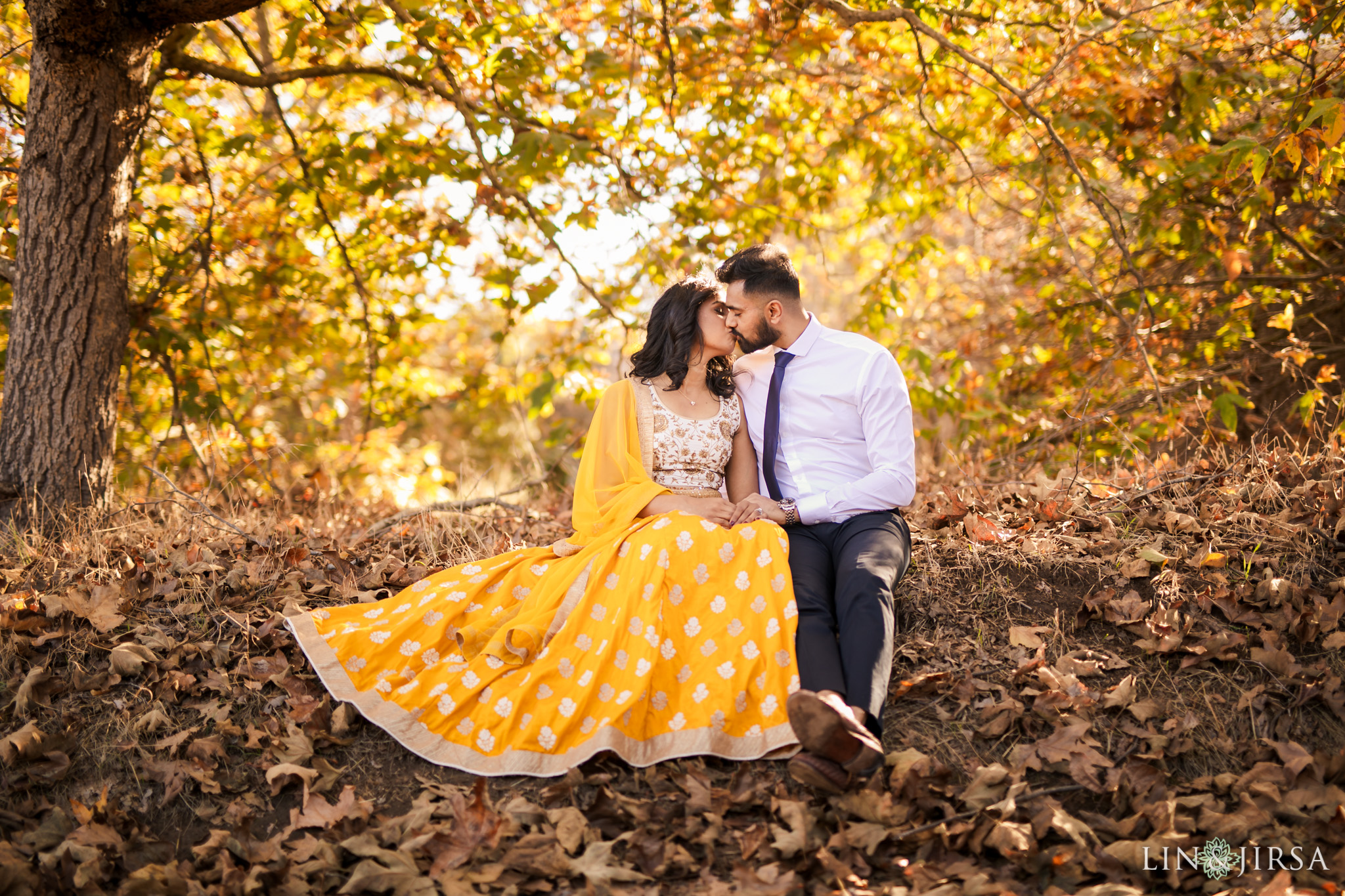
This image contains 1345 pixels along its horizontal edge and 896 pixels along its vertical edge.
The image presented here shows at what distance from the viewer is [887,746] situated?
277 centimetres

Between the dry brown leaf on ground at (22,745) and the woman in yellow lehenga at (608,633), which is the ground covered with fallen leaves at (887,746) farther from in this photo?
the woman in yellow lehenga at (608,633)

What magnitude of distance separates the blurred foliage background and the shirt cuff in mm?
2080

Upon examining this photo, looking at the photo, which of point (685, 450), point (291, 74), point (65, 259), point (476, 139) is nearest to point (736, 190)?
point (476, 139)

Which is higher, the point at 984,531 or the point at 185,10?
the point at 185,10

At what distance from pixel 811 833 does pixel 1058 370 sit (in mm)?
5642

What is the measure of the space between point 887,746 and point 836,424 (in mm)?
1393

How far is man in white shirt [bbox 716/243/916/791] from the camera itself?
8.64ft

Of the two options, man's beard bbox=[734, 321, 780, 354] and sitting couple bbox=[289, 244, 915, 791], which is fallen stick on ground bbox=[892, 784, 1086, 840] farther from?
man's beard bbox=[734, 321, 780, 354]

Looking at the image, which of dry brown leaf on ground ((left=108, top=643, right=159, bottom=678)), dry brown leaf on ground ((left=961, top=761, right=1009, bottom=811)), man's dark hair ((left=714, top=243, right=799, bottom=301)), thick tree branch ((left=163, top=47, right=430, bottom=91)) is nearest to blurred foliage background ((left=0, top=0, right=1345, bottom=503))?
thick tree branch ((left=163, top=47, right=430, bottom=91))

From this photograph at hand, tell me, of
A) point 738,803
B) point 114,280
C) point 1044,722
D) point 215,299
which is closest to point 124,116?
point 114,280

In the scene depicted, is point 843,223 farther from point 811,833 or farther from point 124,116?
point 811,833

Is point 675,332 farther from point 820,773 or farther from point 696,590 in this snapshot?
point 820,773

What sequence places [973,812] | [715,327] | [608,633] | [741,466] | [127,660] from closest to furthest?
[973,812] < [608,633] < [127,660] < [715,327] < [741,466]

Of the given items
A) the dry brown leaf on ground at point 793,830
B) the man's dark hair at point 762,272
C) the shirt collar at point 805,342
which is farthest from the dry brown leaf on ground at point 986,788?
the man's dark hair at point 762,272
